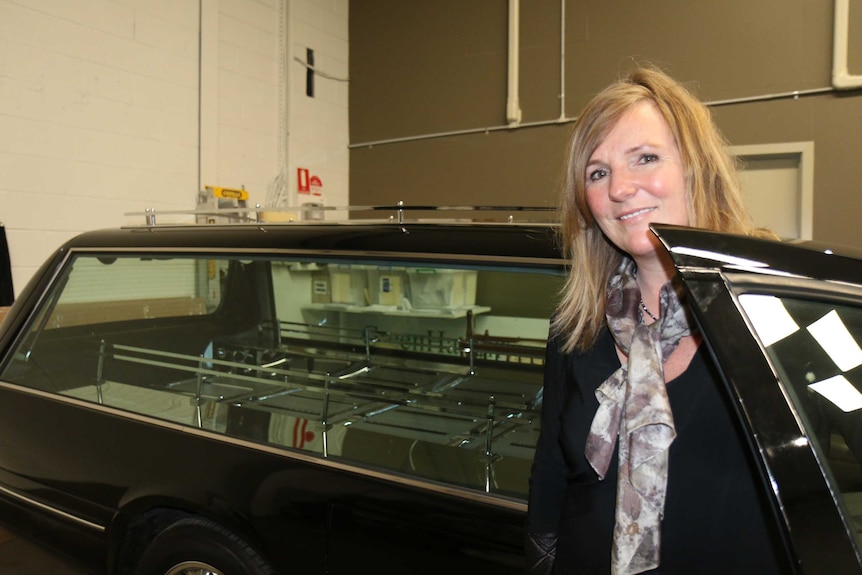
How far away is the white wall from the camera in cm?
383

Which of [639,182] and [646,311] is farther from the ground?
[639,182]

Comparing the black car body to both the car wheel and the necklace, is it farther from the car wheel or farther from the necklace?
the necklace

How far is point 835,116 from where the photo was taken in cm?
406

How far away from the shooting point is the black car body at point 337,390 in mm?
737

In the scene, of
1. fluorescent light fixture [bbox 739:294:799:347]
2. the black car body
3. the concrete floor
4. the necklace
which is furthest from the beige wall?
the concrete floor

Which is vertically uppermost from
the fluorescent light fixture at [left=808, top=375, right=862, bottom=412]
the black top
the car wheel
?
the fluorescent light fixture at [left=808, top=375, right=862, bottom=412]

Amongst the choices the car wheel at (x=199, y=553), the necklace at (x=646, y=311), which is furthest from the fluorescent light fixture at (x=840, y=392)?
the car wheel at (x=199, y=553)

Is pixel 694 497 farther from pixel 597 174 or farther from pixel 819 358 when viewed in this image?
pixel 597 174

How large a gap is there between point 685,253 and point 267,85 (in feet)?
17.5

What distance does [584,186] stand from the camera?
3.51 feet

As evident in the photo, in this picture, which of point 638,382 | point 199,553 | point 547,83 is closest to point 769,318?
point 638,382

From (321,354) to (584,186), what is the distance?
1415mm

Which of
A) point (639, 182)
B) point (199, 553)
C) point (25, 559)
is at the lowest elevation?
point (25, 559)

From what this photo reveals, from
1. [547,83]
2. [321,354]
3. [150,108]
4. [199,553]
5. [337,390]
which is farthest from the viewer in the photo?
[547,83]
